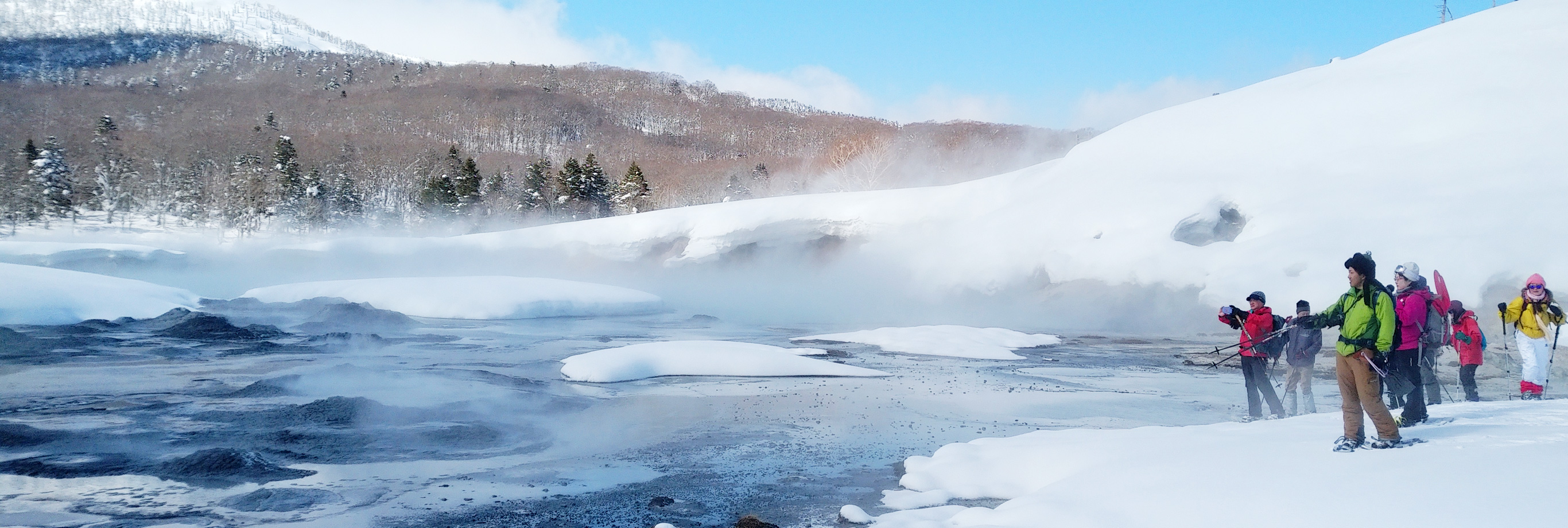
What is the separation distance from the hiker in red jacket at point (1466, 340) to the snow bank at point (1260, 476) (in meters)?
1.91

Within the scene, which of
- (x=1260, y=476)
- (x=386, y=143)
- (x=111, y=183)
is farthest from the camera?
(x=386, y=143)

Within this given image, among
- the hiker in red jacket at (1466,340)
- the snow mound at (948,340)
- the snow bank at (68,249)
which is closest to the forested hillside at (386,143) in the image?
the snow bank at (68,249)

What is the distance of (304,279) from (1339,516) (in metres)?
38.8

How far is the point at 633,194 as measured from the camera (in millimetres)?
55000

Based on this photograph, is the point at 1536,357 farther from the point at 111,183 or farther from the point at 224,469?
the point at 111,183

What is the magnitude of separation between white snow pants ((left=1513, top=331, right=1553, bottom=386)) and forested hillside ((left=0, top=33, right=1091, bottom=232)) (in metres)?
40.4

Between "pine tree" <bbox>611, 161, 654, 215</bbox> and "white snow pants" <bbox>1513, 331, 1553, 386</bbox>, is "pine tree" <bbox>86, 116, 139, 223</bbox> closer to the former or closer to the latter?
"pine tree" <bbox>611, 161, 654, 215</bbox>

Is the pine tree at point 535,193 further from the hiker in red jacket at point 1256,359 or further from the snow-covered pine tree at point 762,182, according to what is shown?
the hiker in red jacket at point 1256,359

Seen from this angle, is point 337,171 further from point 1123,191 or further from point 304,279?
point 1123,191

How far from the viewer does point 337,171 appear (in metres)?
62.8

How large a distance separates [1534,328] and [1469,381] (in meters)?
0.77

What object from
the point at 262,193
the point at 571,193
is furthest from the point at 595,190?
the point at 262,193

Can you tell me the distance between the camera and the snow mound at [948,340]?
15586 mm

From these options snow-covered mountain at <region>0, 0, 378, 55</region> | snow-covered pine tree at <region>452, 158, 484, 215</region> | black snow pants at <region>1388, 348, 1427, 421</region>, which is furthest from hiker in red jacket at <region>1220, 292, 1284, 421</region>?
snow-covered mountain at <region>0, 0, 378, 55</region>
